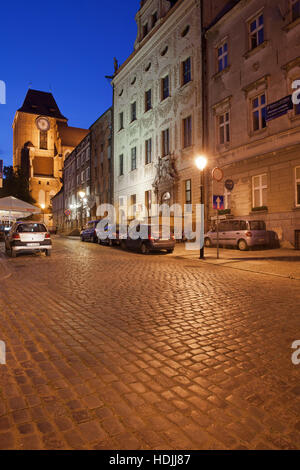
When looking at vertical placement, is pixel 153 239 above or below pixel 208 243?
above

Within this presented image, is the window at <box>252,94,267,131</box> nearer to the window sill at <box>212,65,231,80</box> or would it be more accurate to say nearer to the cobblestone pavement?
the window sill at <box>212,65,231,80</box>

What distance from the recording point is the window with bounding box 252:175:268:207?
17891 mm

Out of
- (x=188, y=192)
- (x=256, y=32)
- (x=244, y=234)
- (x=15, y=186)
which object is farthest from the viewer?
(x=15, y=186)

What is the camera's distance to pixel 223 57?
834 inches

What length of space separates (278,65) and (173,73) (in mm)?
11009

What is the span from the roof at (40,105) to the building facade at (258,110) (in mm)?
79731

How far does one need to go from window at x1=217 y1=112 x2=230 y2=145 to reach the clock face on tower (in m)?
78.4

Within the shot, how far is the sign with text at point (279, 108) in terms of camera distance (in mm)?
15959

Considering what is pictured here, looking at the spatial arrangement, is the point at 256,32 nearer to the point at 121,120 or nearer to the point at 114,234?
the point at 114,234

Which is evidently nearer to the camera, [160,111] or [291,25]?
[291,25]

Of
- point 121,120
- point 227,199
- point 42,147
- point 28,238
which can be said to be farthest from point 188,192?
point 42,147

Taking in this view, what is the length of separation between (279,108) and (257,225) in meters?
6.19

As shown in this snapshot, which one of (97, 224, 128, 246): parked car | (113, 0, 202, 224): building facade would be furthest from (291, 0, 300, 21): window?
(97, 224, 128, 246): parked car
